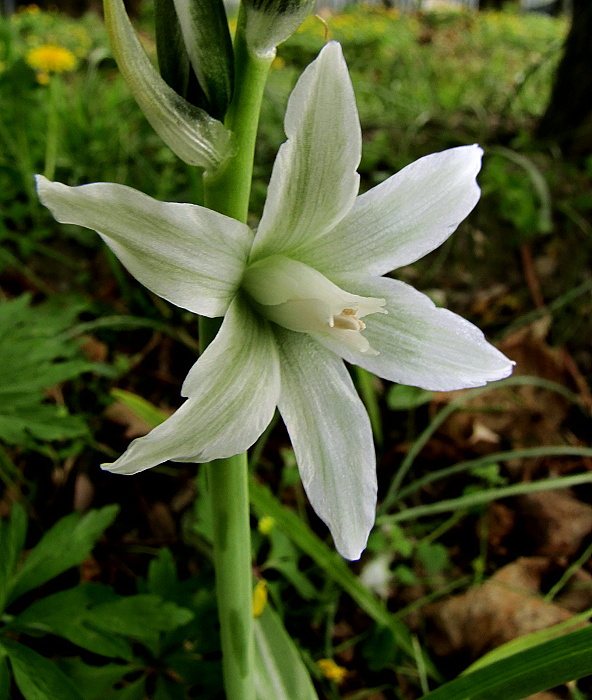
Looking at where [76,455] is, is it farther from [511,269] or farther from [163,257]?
[511,269]

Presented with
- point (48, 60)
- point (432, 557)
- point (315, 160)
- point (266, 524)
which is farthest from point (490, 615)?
point (48, 60)

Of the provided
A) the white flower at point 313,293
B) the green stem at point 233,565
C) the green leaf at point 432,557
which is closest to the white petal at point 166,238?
the white flower at point 313,293

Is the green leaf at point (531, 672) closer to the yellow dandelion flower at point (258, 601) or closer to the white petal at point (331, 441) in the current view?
the white petal at point (331, 441)

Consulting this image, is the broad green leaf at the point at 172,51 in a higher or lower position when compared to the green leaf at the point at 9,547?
higher

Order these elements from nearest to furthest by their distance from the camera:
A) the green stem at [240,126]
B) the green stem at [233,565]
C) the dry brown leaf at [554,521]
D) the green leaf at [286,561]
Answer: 1. the green stem at [240,126]
2. the green stem at [233,565]
3. the green leaf at [286,561]
4. the dry brown leaf at [554,521]

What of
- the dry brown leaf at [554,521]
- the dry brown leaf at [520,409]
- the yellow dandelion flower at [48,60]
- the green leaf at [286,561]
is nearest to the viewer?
the green leaf at [286,561]

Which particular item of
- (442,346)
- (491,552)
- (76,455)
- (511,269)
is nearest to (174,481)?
(76,455)

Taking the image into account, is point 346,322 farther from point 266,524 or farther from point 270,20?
point 266,524
